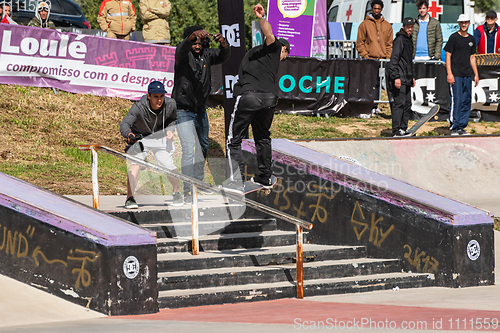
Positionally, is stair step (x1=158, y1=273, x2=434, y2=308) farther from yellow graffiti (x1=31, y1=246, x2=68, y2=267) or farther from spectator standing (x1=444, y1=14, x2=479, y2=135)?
spectator standing (x1=444, y1=14, x2=479, y2=135)

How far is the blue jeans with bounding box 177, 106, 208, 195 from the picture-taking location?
317 inches

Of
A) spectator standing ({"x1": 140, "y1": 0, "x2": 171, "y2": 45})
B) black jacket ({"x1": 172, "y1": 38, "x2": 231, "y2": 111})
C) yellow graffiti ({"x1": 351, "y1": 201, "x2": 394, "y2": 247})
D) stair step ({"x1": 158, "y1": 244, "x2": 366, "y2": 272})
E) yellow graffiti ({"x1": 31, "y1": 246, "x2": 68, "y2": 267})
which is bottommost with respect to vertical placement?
stair step ({"x1": 158, "y1": 244, "x2": 366, "y2": 272})

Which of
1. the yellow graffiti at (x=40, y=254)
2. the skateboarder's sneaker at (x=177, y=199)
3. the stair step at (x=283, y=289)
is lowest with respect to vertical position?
the stair step at (x=283, y=289)

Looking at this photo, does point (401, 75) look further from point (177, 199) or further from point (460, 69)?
point (177, 199)

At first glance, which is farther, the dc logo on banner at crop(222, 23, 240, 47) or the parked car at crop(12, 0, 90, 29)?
the parked car at crop(12, 0, 90, 29)

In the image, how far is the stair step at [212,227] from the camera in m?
7.29

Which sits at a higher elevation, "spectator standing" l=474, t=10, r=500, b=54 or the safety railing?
"spectator standing" l=474, t=10, r=500, b=54

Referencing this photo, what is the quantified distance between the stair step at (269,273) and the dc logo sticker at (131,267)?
2.34 ft

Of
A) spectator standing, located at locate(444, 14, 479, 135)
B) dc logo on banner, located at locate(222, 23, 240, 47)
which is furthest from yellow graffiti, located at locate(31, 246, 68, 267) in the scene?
spectator standing, located at locate(444, 14, 479, 135)

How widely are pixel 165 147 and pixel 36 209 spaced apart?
2.48 metres

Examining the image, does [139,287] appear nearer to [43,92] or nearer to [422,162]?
[422,162]

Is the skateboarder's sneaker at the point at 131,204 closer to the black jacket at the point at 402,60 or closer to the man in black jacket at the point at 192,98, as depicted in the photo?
the man in black jacket at the point at 192,98

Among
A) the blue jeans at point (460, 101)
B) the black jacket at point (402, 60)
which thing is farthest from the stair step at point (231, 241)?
the blue jeans at point (460, 101)

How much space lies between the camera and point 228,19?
10.1 metres
